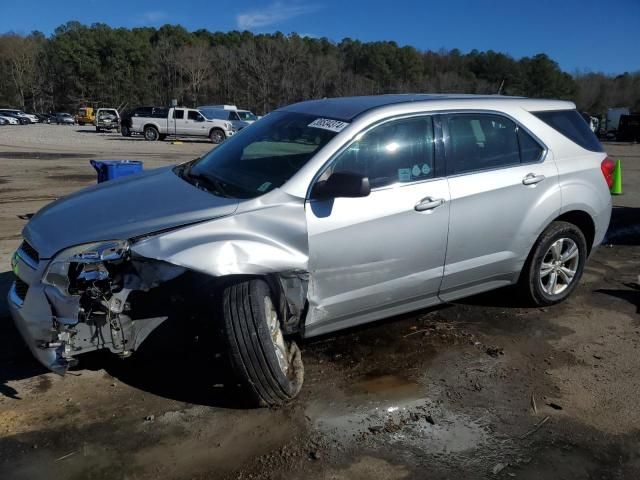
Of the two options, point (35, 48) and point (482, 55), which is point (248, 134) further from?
point (482, 55)

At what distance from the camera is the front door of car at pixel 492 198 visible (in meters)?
3.99

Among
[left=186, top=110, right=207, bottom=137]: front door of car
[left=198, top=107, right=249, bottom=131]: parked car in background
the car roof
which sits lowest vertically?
the car roof

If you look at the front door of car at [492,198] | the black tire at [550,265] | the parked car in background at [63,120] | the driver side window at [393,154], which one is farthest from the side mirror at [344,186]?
the parked car in background at [63,120]

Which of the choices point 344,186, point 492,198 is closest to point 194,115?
point 492,198

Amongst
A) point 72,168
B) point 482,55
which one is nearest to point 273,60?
point 482,55

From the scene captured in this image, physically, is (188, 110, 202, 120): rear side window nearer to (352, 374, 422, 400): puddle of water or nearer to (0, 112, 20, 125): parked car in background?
(352, 374, 422, 400): puddle of water

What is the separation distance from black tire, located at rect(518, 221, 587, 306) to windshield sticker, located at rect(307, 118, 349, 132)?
6.63ft

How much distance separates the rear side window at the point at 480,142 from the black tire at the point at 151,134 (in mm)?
30289

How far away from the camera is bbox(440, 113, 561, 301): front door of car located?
3.99 metres

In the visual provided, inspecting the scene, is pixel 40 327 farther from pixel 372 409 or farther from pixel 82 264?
pixel 372 409

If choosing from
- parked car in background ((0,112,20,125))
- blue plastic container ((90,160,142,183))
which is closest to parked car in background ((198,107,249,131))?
blue plastic container ((90,160,142,183))

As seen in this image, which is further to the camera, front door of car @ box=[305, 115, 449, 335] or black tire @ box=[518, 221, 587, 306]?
black tire @ box=[518, 221, 587, 306]

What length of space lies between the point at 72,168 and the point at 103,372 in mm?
12944

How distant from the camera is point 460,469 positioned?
2.78 metres
